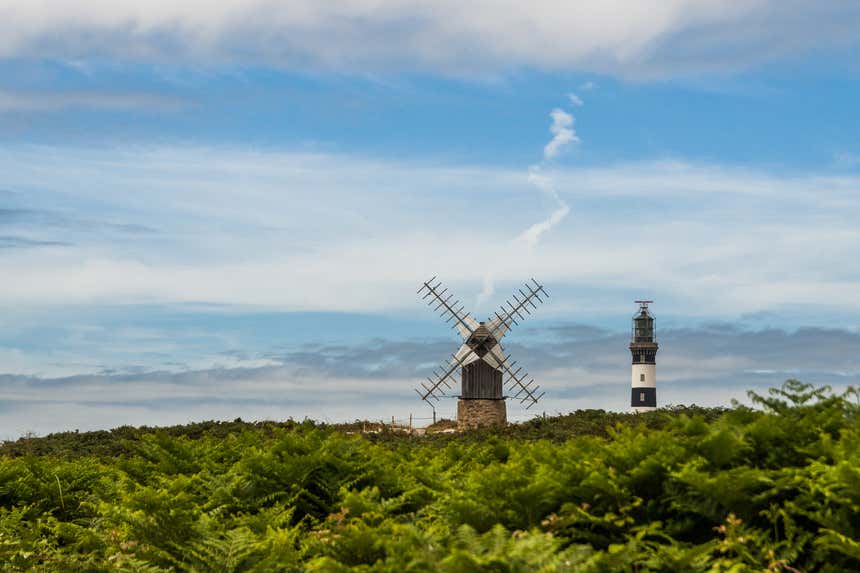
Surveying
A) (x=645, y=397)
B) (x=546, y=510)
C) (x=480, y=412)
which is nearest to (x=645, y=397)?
(x=645, y=397)

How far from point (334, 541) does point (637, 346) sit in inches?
2635

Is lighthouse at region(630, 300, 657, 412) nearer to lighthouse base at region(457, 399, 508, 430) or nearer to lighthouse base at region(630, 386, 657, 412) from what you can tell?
lighthouse base at region(630, 386, 657, 412)

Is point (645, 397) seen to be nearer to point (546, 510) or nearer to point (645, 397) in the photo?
point (645, 397)

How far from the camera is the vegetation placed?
7.50 meters

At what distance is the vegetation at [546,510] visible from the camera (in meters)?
7.50

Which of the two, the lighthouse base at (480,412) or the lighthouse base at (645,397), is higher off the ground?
the lighthouse base at (645,397)

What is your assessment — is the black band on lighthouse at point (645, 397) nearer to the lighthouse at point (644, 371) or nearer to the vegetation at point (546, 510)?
the lighthouse at point (644, 371)

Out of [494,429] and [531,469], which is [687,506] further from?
[494,429]

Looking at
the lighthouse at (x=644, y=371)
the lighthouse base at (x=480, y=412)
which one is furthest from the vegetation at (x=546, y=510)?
the lighthouse at (x=644, y=371)

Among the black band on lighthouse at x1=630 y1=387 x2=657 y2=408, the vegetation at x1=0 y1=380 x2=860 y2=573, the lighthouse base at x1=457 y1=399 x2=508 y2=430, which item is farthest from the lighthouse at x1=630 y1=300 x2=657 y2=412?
the vegetation at x1=0 y1=380 x2=860 y2=573

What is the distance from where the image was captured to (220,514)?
36.0 feet

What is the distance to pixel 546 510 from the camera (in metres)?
8.91

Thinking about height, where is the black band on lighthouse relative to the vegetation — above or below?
above

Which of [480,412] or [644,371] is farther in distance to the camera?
[644,371]
